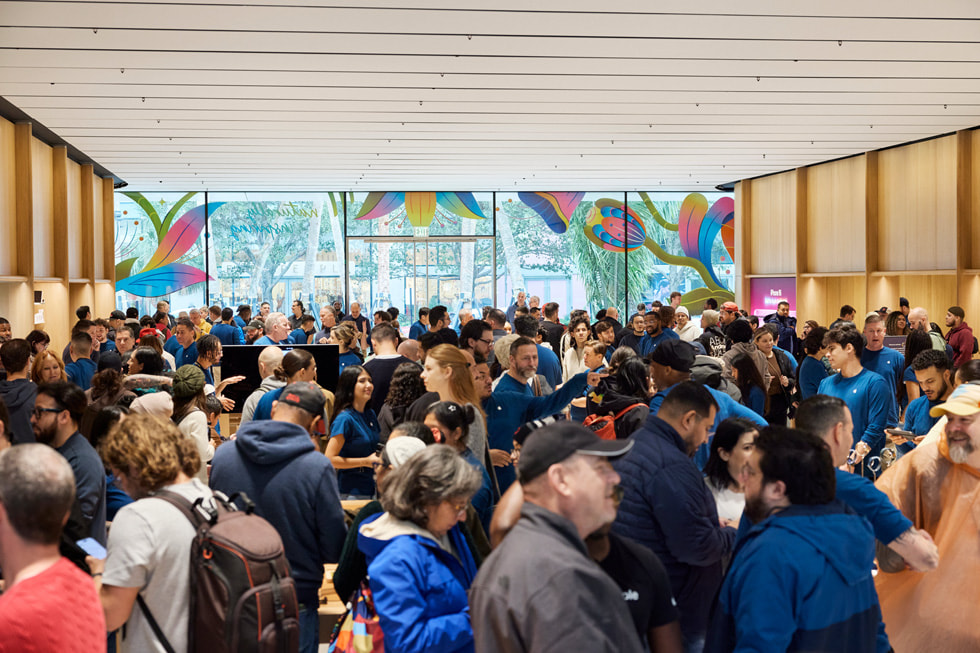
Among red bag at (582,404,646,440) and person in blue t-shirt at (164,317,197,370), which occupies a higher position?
person in blue t-shirt at (164,317,197,370)

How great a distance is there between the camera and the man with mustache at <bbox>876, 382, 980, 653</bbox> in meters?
2.99

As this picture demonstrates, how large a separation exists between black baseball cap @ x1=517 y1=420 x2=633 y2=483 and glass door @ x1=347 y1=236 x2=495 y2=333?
17976 millimetres

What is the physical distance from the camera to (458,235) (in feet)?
65.2

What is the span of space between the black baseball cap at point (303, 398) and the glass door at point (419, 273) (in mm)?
16513

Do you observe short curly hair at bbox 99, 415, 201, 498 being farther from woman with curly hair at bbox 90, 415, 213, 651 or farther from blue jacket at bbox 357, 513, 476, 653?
blue jacket at bbox 357, 513, 476, 653

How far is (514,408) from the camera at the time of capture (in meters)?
5.35

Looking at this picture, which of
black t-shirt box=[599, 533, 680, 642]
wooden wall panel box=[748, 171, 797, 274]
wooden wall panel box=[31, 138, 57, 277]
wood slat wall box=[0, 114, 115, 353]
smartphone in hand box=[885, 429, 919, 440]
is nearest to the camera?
black t-shirt box=[599, 533, 680, 642]

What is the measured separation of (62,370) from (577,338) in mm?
4846

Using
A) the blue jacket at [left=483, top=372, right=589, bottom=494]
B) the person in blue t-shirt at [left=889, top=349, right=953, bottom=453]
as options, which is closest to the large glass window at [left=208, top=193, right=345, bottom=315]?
the blue jacket at [left=483, top=372, right=589, bottom=494]

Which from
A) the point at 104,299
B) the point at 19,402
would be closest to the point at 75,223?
the point at 104,299

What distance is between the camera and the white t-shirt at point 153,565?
7.82 ft

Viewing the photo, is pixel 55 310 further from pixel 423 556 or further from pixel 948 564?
pixel 948 564

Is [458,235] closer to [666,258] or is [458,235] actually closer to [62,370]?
[666,258]

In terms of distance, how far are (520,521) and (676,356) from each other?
8.43ft
